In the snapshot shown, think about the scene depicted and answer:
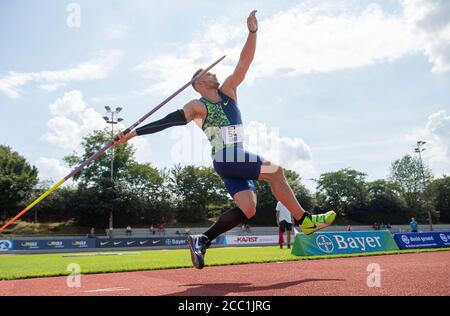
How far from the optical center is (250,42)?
550cm

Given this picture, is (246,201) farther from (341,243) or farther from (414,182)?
(414,182)

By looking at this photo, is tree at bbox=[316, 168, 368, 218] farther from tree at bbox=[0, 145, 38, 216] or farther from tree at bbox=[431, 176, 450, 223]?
tree at bbox=[0, 145, 38, 216]

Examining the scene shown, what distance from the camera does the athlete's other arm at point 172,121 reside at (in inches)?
204

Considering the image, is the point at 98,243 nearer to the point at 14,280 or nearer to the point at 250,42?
the point at 14,280

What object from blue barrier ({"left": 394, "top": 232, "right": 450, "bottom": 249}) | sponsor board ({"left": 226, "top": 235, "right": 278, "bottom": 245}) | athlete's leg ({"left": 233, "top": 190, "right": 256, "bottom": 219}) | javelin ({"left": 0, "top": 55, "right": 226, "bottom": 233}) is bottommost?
sponsor board ({"left": 226, "top": 235, "right": 278, "bottom": 245})

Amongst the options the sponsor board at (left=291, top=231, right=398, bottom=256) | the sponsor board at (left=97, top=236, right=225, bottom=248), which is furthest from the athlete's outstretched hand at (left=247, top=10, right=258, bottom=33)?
the sponsor board at (left=97, top=236, right=225, bottom=248)

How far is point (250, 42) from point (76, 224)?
2205 inches

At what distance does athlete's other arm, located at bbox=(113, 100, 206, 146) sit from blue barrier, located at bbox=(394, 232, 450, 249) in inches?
432

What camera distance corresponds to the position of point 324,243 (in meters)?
11.5

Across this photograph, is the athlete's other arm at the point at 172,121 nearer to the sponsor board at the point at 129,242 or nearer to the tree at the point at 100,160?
the sponsor board at the point at 129,242

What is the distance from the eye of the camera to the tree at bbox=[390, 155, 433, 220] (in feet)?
249

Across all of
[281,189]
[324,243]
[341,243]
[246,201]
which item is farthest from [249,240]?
[246,201]

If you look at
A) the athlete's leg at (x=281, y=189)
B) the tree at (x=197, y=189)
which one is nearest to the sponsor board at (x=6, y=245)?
the athlete's leg at (x=281, y=189)
